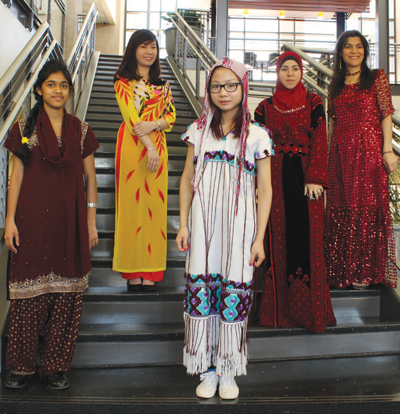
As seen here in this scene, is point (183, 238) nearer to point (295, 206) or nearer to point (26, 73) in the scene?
point (295, 206)

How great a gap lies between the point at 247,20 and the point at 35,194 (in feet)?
41.5

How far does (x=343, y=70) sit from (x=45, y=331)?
224cm

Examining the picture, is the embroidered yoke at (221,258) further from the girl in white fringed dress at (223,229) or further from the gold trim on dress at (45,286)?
the gold trim on dress at (45,286)

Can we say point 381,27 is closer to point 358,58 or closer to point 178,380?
point 358,58

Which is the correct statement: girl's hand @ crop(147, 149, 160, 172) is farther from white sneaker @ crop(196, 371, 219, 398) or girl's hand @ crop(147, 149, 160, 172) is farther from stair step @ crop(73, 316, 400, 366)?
white sneaker @ crop(196, 371, 219, 398)

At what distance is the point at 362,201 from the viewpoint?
2428 mm

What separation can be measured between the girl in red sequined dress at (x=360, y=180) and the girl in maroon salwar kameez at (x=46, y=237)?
147 cm

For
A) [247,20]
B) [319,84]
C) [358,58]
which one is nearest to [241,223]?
[358,58]

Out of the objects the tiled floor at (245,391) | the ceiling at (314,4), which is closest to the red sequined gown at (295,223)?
the tiled floor at (245,391)

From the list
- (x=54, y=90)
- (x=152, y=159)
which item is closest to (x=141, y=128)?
(x=152, y=159)

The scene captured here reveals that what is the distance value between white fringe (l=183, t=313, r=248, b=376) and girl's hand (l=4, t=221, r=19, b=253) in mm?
827

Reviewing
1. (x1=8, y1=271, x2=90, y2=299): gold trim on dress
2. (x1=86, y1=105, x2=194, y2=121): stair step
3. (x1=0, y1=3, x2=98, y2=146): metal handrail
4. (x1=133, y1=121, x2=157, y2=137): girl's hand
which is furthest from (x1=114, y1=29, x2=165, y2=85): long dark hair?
(x1=86, y1=105, x2=194, y2=121): stair step

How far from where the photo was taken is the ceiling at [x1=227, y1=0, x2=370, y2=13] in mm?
9211

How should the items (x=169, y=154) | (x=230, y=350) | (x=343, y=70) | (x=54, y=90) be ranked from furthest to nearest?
1. (x=169, y=154)
2. (x=343, y=70)
3. (x=54, y=90)
4. (x=230, y=350)
